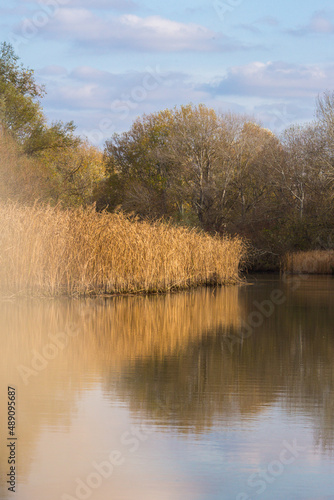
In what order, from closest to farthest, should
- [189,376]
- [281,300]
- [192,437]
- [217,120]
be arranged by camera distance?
1. [192,437]
2. [189,376]
3. [281,300]
4. [217,120]

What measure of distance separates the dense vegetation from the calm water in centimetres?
2301

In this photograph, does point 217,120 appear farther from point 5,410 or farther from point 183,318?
point 5,410

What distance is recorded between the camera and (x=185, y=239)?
1983 centimetres

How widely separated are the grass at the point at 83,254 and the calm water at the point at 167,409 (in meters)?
3.32

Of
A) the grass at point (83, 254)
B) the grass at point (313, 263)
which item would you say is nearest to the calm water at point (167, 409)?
the grass at point (83, 254)

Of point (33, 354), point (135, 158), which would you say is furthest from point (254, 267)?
point (33, 354)

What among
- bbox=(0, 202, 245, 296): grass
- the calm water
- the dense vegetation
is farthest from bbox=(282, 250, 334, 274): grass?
the calm water

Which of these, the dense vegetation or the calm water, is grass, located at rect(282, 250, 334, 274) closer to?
the dense vegetation

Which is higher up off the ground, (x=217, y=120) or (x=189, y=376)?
(x=217, y=120)

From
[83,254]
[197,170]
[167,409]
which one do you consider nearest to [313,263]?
[197,170]

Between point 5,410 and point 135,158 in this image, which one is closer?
point 5,410

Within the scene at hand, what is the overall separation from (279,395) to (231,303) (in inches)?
389

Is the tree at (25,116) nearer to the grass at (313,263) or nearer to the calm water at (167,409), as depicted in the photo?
the grass at (313,263)

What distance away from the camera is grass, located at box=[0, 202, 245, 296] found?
47.4ft
